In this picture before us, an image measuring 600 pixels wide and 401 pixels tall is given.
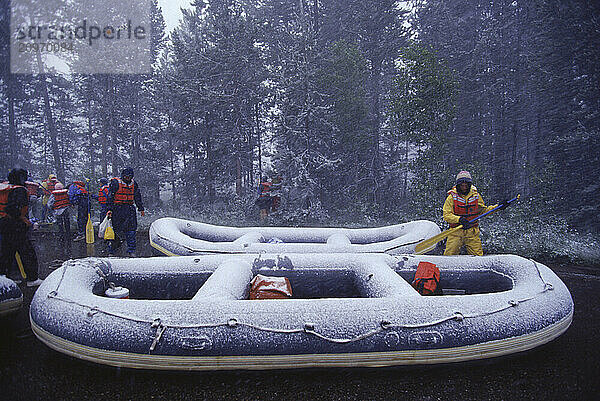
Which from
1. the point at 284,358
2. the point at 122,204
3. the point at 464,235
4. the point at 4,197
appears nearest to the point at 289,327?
the point at 284,358

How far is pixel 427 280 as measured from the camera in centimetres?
408

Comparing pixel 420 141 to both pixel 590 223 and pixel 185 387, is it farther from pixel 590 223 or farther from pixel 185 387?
pixel 185 387

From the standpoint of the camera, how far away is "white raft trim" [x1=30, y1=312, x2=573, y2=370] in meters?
2.85

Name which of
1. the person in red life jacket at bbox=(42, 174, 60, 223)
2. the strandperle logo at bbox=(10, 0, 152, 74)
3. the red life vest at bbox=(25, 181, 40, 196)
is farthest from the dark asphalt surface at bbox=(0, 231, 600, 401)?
the strandperle logo at bbox=(10, 0, 152, 74)

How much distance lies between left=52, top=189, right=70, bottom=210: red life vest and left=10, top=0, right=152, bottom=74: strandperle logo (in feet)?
37.5

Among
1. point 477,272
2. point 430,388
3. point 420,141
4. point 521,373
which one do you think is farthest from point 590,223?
point 430,388

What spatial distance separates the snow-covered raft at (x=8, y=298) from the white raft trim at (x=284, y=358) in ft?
3.26

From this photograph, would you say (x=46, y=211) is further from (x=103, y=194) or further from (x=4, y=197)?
(x=4, y=197)

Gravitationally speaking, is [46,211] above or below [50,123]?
below

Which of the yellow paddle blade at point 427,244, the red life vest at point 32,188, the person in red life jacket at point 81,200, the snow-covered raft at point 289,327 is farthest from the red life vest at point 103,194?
the yellow paddle blade at point 427,244

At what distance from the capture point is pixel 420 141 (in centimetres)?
1143

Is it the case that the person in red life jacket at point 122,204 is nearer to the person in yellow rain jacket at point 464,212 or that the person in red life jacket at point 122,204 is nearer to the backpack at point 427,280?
the backpack at point 427,280

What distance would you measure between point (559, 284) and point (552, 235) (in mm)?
6488

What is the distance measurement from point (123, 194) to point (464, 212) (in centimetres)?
623
